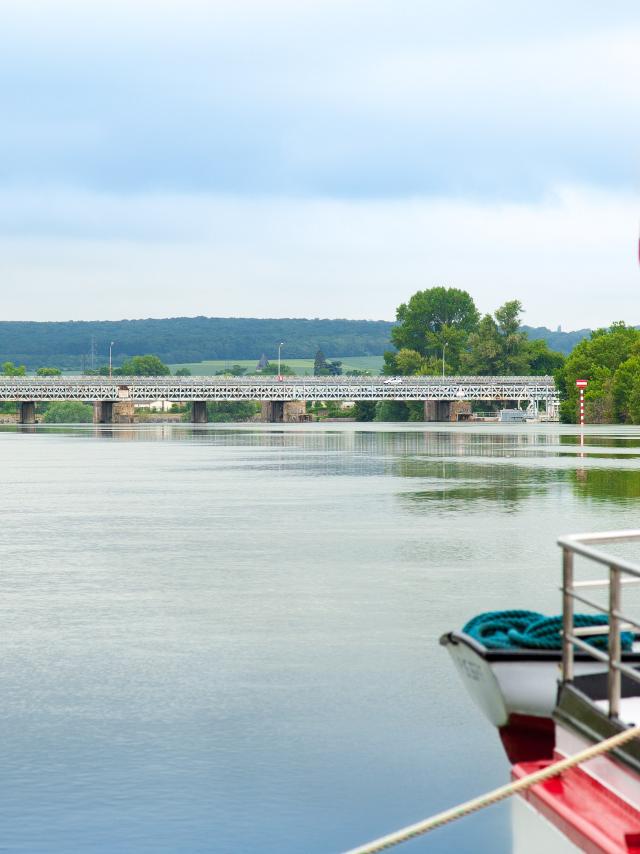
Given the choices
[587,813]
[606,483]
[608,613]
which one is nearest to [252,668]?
[608,613]

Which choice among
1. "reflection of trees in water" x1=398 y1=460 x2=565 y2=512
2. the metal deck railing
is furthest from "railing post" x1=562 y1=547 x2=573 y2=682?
"reflection of trees in water" x1=398 y1=460 x2=565 y2=512

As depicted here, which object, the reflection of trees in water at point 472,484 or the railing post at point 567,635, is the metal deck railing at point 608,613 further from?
the reflection of trees in water at point 472,484

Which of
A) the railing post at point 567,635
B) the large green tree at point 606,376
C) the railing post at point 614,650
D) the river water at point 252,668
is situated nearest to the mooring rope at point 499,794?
the railing post at point 614,650

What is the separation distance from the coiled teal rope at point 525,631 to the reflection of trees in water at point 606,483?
2800cm

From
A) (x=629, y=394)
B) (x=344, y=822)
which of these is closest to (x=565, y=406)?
(x=629, y=394)

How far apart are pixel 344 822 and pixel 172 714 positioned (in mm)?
3183

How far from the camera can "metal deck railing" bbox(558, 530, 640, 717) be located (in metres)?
8.11

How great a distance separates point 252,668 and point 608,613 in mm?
Result: 6891

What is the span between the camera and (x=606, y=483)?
44.9m

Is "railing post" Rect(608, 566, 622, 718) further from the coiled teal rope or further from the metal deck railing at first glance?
the coiled teal rope

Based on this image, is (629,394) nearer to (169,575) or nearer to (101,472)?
(101,472)

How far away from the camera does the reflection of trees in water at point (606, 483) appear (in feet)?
128

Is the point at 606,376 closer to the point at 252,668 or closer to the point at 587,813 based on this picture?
the point at 252,668

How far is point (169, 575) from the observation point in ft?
72.9
